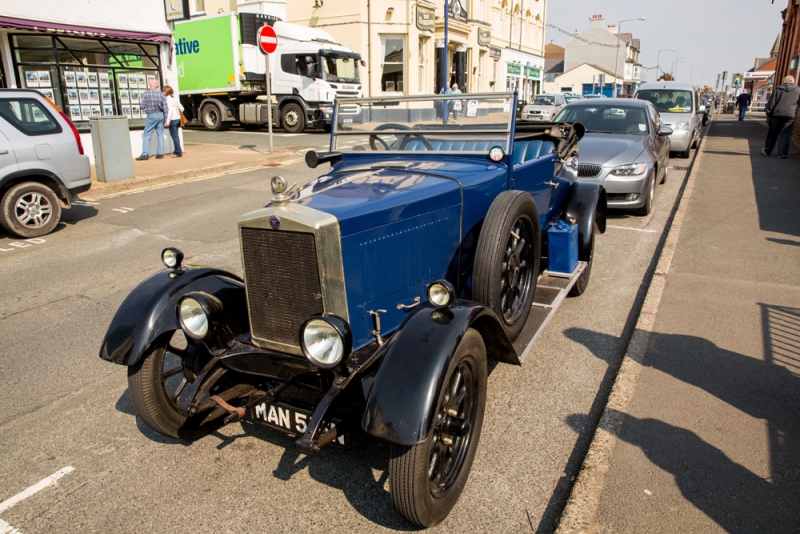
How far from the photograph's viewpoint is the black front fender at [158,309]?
9.88ft

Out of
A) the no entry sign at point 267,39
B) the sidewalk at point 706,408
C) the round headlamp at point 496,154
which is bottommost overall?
the sidewalk at point 706,408

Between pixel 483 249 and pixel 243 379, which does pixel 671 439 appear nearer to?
pixel 483 249

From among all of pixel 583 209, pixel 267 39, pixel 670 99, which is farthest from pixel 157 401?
pixel 670 99

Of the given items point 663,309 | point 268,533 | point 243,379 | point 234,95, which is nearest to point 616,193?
point 663,309

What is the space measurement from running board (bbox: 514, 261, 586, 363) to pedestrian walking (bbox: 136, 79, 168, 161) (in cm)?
1023

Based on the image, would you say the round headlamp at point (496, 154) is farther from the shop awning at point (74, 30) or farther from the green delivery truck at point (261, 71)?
the green delivery truck at point (261, 71)

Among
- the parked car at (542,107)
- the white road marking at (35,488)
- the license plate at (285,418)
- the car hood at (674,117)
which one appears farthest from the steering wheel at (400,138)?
the parked car at (542,107)

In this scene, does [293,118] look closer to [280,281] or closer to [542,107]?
[542,107]

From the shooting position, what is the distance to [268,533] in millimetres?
2523

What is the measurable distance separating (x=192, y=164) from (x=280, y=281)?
10548mm

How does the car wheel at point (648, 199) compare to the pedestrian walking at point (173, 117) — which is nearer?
the car wheel at point (648, 199)

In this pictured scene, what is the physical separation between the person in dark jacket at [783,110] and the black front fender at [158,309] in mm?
14156

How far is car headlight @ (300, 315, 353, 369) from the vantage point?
2518 mm

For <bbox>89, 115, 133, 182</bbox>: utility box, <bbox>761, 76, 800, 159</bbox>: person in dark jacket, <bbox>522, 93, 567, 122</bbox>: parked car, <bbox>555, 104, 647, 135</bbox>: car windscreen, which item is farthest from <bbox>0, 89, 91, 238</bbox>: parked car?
<bbox>522, 93, 567, 122</bbox>: parked car
